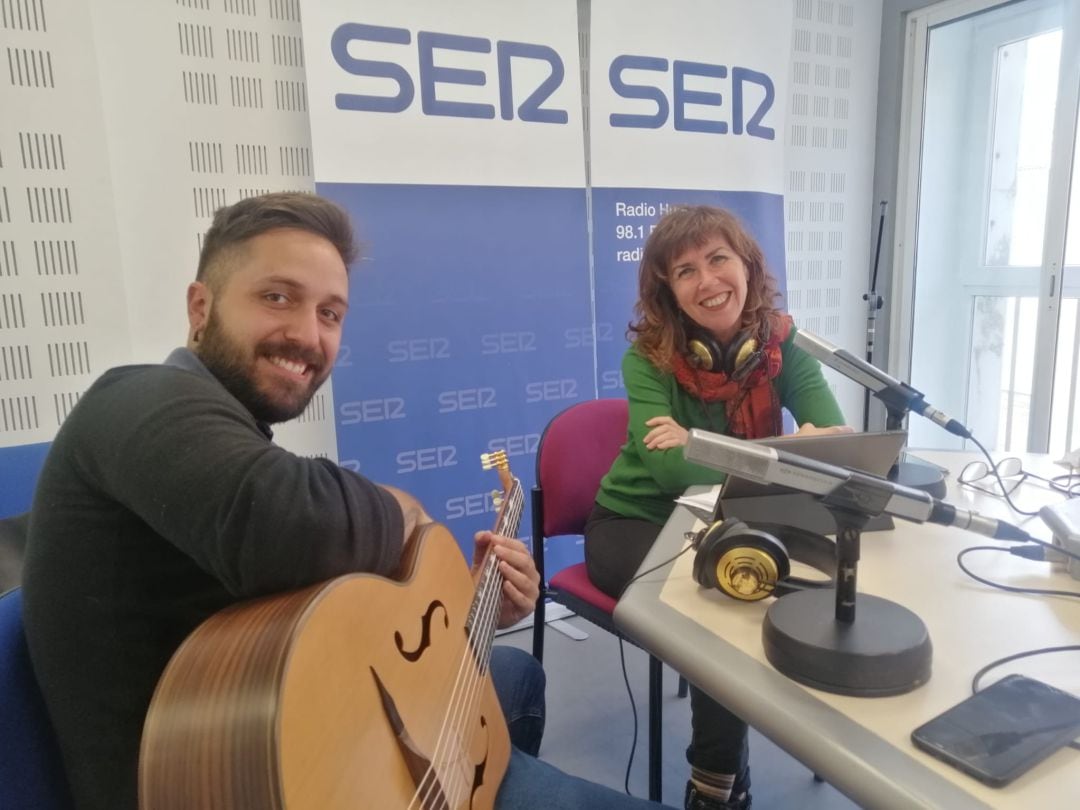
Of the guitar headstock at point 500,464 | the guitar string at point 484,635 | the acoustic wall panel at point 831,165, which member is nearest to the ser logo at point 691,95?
the acoustic wall panel at point 831,165

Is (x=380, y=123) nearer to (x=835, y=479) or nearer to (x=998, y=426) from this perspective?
(x=835, y=479)

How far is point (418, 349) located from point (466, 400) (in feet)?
0.80

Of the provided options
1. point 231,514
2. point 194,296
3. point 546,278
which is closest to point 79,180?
point 194,296

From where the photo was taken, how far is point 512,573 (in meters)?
1.26

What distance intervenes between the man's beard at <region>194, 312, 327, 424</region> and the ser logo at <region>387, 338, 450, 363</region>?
1.23 metres

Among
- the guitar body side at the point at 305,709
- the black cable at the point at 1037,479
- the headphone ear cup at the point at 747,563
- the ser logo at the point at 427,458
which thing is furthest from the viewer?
the ser logo at the point at 427,458

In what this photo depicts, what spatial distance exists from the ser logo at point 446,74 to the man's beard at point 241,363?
135 centimetres

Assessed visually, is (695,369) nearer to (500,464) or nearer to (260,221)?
(500,464)

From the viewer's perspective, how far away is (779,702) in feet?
2.39

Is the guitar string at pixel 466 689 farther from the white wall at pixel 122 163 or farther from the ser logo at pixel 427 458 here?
the white wall at pixel 122 163

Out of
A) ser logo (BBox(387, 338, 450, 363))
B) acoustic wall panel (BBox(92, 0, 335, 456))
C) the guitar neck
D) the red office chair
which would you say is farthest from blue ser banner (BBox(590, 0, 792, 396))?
the guitar neck

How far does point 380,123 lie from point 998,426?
327 cm

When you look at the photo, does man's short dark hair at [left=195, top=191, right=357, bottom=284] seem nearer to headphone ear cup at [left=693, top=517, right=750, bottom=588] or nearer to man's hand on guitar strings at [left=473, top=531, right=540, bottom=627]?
man's hand on guitar strings at [left=473, top=531, right=540, bottom=627]

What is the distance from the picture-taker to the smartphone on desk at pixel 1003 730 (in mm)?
619
